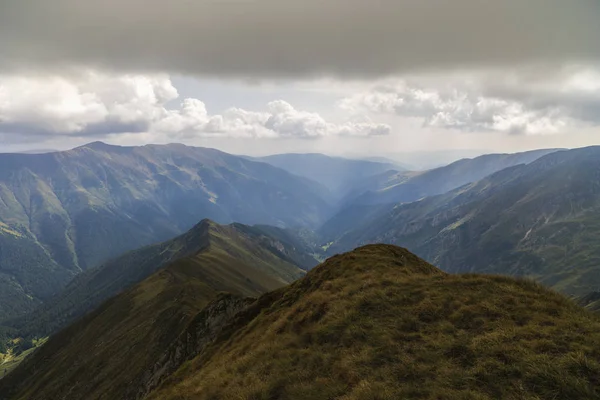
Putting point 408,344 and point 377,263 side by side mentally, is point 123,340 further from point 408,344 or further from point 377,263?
point 408,344

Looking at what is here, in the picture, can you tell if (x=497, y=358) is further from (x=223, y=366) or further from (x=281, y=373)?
(x=223, y=366)

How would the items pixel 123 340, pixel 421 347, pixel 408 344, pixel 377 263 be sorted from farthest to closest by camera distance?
pixel 123 340 → pixel 377 263 → pixel 408 344 → pixel 421 347

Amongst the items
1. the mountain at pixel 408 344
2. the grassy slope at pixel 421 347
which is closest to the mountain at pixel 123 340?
the mountain at pixel 408 344

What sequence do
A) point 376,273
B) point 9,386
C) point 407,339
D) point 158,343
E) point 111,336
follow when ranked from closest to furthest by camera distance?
point 407,339 < point 376,273 < point 158,343 < point 111,336 < point 9,386

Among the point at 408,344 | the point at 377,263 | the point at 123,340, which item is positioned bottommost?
the point at 123,340

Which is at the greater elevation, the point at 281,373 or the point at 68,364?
the point at 281,373

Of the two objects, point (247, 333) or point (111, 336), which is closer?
point (247, 333)

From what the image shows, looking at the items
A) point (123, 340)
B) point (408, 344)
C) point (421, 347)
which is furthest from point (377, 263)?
point (123, 340)

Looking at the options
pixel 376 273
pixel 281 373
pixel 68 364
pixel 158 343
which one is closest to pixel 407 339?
pixel 281 373
